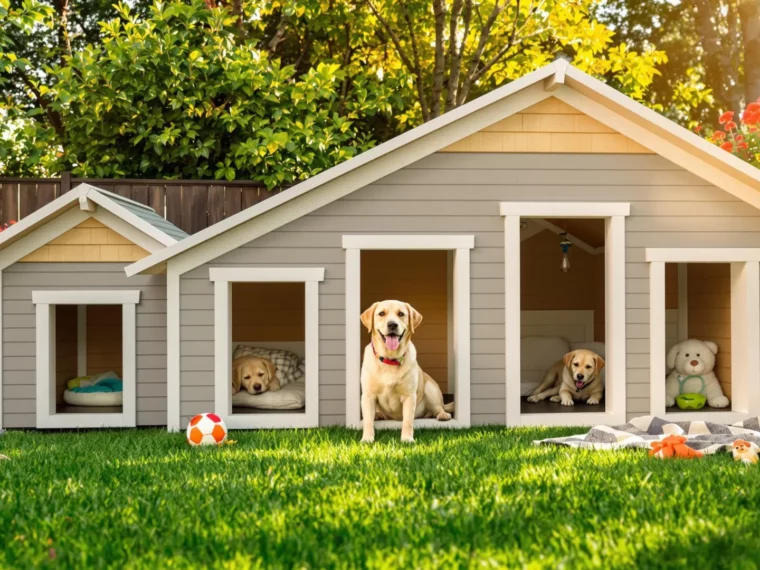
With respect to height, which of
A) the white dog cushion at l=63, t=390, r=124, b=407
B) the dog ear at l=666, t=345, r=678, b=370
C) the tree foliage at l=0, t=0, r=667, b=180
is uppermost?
the tree foliage at l=0, t=0, r=667, b=180

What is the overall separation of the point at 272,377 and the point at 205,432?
1.90m

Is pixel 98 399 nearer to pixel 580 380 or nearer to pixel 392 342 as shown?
pixel 392 342

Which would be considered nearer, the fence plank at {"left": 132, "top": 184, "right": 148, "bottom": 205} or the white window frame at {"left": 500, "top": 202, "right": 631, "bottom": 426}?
the white window frame at {"left": 500, "top": 202, "right": 631, "bottom": 426}

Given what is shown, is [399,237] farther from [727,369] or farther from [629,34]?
[629,34]

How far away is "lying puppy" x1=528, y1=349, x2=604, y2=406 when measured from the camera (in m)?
8.15

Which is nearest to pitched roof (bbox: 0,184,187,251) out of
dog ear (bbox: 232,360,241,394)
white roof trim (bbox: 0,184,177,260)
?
white roof trim (bbox: 0,184,177,260)

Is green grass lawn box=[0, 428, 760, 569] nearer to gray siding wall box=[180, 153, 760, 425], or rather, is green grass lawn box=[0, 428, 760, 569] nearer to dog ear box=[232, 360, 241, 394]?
gray siding wall box=[180, 153, 760, 425]

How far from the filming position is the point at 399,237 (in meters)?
7.21

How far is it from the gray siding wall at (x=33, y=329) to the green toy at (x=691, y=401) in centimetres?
475

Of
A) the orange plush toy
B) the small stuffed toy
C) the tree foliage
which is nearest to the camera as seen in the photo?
the small stuffed toy

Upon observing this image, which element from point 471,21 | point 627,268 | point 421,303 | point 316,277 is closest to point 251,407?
point 316,277

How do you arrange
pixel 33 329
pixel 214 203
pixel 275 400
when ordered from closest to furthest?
pixel 33 329 < pixel 275 400 < pixel 214 203

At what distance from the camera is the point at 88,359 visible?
9.18 meters

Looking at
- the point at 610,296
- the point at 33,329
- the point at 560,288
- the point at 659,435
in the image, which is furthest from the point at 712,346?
the point at 33,329
